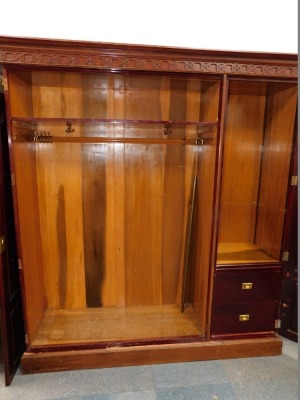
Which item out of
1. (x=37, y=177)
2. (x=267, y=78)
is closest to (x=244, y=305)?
(x=267, y=78)

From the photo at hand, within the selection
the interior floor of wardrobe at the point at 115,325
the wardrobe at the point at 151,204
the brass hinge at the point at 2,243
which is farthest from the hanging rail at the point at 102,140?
the interior floor of wardrobe at the point at 115,325

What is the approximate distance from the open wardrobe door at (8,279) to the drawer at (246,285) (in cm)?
138

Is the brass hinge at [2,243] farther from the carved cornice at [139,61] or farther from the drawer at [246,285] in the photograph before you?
the drawer at [246,285]

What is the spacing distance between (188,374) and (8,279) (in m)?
1.36

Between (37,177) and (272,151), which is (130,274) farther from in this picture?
(272,151)

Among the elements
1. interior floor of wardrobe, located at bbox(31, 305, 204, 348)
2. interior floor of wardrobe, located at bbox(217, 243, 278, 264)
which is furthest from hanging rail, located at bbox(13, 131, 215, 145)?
interior floor of wardrobe, located at bbox(31, 305, 204, 348)

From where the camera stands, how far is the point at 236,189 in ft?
7.44

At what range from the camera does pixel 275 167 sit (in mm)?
2039

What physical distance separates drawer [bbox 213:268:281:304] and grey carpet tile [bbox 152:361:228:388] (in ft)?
1.49

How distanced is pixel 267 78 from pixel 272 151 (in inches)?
22.5

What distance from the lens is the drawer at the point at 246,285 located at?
1950mm

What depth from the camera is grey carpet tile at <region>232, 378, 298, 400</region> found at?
1714 mm

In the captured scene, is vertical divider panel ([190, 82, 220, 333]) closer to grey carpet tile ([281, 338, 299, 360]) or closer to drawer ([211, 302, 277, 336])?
drawer ([211, 302, 277, 336])

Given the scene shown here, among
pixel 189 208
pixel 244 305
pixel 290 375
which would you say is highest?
pixel 189 208
